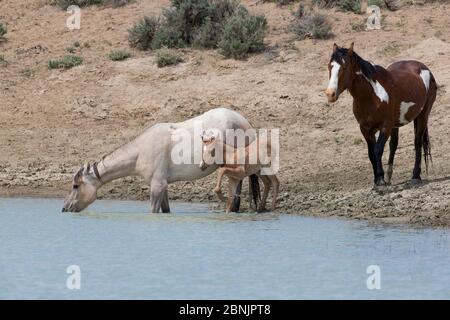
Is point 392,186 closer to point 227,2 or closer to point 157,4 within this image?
point 227,2

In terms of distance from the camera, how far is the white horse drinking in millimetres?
14805

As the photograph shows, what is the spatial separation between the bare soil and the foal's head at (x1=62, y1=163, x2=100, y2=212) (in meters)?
2.13

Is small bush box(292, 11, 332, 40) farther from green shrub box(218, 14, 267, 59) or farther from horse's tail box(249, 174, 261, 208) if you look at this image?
horse's tail box(249, 174, 261, 208)

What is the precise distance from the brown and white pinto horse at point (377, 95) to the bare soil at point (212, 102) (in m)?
0.68

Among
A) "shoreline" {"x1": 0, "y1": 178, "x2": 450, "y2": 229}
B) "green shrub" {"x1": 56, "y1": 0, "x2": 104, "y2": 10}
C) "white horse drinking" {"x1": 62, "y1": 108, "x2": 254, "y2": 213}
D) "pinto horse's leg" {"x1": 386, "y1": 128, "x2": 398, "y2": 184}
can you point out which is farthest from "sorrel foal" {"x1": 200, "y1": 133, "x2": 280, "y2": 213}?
"green shrub" {"x1": 56, "y1": 0, "x2": 104, "y2": 10}

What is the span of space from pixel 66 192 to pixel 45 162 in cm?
157

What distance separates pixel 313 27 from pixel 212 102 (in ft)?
10.2

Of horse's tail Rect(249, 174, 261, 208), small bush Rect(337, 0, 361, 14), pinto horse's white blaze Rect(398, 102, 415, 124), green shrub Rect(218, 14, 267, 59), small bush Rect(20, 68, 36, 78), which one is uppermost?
small bush Rect(337, 0, 361, 14)

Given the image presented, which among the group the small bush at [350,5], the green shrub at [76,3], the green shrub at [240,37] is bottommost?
the green shrub at [240,37]

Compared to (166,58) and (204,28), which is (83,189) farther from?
(204,28)

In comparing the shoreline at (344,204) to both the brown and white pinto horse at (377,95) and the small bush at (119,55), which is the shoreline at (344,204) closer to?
the brown and white pinto horse at (377,95)

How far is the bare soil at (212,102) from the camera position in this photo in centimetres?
1744

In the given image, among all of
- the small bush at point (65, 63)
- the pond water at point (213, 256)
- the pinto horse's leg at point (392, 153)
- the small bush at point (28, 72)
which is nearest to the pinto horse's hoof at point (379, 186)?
the pinto horse's leg at point (392, 153)

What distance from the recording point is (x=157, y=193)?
48.5 feet
